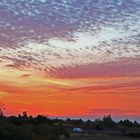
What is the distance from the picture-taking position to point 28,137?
2260 inches

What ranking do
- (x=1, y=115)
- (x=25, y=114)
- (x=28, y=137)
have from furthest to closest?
(x=25, y=114) < (x=1, y=115) < (x=28, y=137)

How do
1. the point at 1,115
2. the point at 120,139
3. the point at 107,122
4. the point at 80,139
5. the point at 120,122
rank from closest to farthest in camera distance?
the point at 80,139 → the point at 120,139 → the point at 1,115 → the point at 107,122 → the point at 120,122

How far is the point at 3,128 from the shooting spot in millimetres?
60281

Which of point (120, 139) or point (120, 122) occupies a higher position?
point (120, 122)

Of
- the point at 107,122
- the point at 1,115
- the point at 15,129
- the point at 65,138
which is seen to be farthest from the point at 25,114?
the point at 15,129

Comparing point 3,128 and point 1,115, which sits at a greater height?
point 1,115

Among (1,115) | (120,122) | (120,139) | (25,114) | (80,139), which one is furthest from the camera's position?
(120,122)

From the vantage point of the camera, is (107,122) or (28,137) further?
(107,122)

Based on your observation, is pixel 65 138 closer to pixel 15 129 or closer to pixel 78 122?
pixel 15 129

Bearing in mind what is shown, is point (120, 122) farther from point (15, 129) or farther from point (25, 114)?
point (15, 129)

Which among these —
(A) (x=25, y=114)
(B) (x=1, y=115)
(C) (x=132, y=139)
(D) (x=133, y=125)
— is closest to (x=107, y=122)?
(D) (x=133, y=125)

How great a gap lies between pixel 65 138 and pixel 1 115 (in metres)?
26.6

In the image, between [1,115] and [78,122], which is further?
[78,122]

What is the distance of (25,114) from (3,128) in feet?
146
